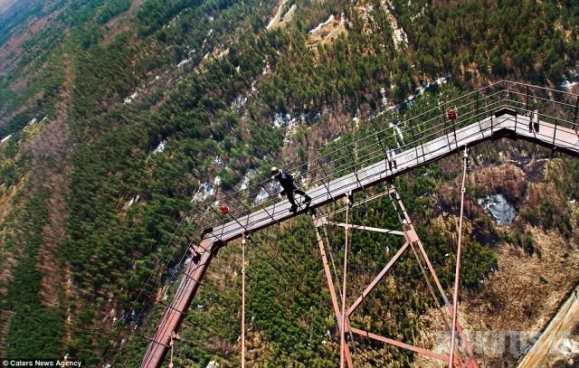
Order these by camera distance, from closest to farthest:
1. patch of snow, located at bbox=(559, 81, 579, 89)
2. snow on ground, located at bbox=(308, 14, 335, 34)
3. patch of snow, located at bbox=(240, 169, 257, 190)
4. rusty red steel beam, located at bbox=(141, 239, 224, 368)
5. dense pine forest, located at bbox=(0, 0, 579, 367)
A: 1. rusty red steel beam, located at bbox=(141, 239, 224, 368)
2. dense pine forest, located at bbox=(0, 0, 579, 367)
3. patch of snow, located at bbox=(559, 81, 579, 89)
4. patch of snow, located at bbox=(240, 169, 257, 190)
5. snow on ground, located at bbox=(308, 14, 335, 34)

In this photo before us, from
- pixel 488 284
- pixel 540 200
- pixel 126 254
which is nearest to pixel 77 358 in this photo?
pixel 126 254

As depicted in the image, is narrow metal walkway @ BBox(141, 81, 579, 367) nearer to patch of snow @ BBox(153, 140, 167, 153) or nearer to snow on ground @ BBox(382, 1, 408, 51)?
snow on ground @ BBox(382, 1, 408, 51)

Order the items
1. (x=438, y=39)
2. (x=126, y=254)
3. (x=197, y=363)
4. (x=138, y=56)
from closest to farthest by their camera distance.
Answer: (x=197, y=363)
(x=438, y=39)
(x=126, y=254)
(x=138, y=56)

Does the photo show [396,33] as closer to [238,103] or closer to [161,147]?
[238,103]

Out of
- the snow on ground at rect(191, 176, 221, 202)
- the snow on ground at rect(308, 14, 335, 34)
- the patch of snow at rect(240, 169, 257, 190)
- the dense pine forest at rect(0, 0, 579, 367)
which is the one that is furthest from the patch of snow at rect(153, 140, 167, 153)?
the snow on ground at rect(308, 14, 335, 34)

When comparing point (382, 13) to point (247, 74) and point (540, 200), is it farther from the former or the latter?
point (540, 200)

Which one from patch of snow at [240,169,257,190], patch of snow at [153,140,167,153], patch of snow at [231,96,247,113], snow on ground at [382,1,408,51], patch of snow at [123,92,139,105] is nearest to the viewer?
snow on ground at [382,1,408,51]

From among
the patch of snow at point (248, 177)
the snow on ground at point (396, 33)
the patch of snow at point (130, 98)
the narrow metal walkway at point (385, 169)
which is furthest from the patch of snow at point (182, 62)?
the narrow metal walkway at point (385, 169)

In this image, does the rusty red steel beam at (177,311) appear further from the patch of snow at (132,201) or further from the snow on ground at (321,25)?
the snow on ground at (321,25)

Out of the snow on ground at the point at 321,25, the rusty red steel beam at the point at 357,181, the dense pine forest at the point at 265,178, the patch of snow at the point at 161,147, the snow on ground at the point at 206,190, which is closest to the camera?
the rusty red steel beam at the point at 357,181
